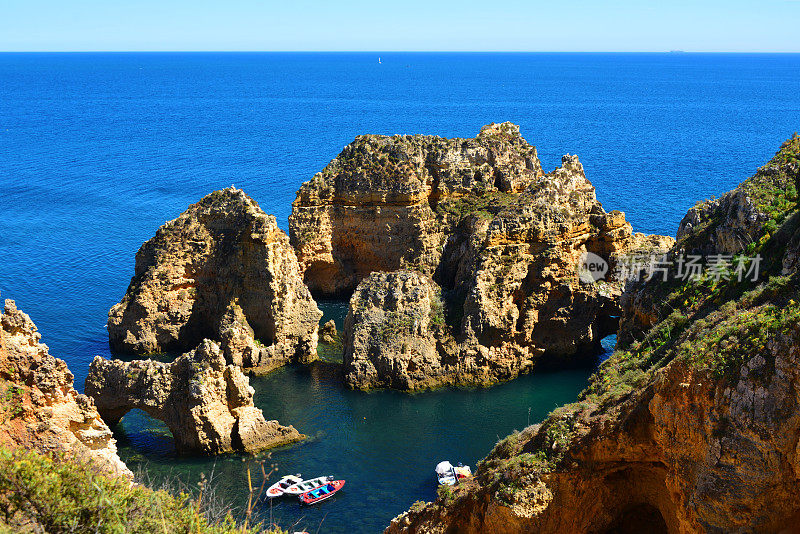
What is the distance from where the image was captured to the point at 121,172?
122 meters

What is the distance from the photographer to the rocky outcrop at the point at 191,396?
40312 millimetres

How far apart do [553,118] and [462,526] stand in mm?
160691

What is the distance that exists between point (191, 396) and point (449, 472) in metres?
12.4

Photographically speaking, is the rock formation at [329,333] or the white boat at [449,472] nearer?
the white boat at [449,472]

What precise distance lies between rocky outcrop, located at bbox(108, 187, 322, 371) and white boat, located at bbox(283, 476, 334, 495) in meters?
14.8

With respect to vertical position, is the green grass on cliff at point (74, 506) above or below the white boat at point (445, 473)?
above

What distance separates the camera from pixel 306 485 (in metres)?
38.2

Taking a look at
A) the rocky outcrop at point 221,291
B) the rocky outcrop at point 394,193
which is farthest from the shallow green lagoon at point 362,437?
the rocky outcrop at point 394,193

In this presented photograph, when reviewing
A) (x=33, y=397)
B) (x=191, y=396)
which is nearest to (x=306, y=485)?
(x=191, y=396)

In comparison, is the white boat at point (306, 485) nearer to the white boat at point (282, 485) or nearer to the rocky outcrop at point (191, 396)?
the white boat at point (282, 485)

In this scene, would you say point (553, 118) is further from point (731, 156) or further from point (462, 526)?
point (462, 526)

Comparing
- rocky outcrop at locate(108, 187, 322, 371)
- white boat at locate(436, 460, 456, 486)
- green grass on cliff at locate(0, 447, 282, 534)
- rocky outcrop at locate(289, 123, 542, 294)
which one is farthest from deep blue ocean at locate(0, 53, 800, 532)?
green grass on cliff at locate(0, 447, 282, 534)

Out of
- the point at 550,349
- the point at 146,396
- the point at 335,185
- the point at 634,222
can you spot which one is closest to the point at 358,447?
the point at 146,396

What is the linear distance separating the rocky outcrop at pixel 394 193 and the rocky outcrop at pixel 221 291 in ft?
27.0
